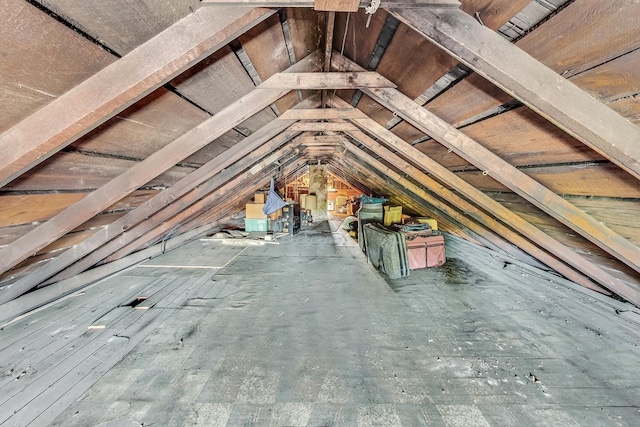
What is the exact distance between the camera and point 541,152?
4.64 ft

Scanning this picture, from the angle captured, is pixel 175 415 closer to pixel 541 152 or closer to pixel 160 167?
pixel 160 167

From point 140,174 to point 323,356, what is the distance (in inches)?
80.6

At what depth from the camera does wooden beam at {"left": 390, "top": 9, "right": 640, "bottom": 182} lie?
2.87 feet

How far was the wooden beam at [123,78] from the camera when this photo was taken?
34.9 inches

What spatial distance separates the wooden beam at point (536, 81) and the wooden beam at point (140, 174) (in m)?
1.15

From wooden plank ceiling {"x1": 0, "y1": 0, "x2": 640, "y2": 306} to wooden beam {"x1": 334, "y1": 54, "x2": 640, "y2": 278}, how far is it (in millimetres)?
10

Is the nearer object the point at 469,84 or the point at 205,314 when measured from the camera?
the point at 469,84

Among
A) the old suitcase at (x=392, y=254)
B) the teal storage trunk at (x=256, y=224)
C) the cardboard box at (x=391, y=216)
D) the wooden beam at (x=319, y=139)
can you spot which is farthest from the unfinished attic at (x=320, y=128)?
the teal storage trunk at (x=256, y=224)

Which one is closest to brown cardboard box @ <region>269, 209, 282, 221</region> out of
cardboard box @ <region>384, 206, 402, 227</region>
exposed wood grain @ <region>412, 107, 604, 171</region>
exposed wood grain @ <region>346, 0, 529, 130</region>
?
cardboard box @ <region>384, 206, 402, 227</region>

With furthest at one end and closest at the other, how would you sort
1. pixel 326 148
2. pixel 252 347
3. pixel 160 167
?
pixel 326 148 → pixel 252 347 → pixel 160 167

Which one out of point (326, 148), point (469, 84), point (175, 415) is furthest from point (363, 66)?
point (326, 148)

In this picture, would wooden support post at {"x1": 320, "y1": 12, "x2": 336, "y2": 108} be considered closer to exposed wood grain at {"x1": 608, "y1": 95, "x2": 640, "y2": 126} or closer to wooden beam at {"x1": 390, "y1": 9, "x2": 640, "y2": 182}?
wooden beam at {"x1": 390, "y1": 9, "x2": 640, "y2": 182}

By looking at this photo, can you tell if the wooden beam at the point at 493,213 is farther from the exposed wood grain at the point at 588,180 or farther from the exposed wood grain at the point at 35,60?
the exposed wood grain at the point at 35,60

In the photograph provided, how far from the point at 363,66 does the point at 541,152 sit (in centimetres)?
130
